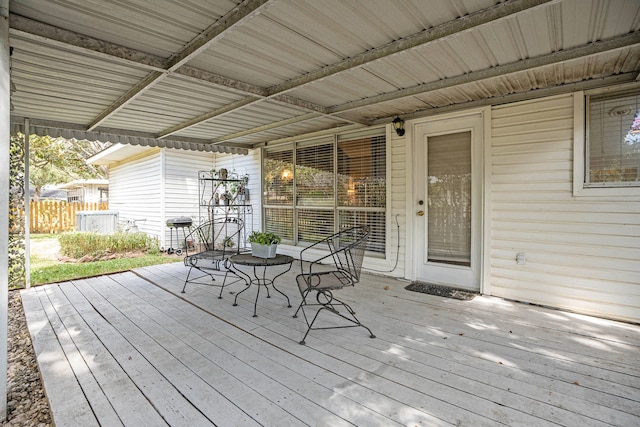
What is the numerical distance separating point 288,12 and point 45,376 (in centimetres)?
305

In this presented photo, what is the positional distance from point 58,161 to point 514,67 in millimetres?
15396

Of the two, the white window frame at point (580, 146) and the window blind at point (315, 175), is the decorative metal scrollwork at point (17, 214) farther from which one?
the white window frame at point (580, 146)

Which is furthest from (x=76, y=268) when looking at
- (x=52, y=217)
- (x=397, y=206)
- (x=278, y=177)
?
(x=52, y=217)

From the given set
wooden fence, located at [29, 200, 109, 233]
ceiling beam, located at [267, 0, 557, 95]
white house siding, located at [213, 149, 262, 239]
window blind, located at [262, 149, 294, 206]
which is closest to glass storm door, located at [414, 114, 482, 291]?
ceiling beam, located at [267, 0, 557, 95]

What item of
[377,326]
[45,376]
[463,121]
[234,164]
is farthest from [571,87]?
[234,164]

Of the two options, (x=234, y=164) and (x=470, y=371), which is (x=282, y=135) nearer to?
(x=234, y=164)

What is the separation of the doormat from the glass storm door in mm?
121

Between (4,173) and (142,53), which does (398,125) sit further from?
(4,173)

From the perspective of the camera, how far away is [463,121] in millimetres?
Result: 4191

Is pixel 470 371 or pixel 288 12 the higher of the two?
pixel 288 12

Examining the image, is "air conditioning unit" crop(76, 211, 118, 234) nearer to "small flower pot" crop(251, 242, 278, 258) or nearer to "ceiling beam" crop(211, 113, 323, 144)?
"ceiling beam" crop(211, 113, 323, 144)

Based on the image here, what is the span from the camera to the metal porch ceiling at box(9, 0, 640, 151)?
6.95 ft

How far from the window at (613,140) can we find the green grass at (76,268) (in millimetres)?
6754

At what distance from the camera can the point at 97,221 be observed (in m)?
9.41
